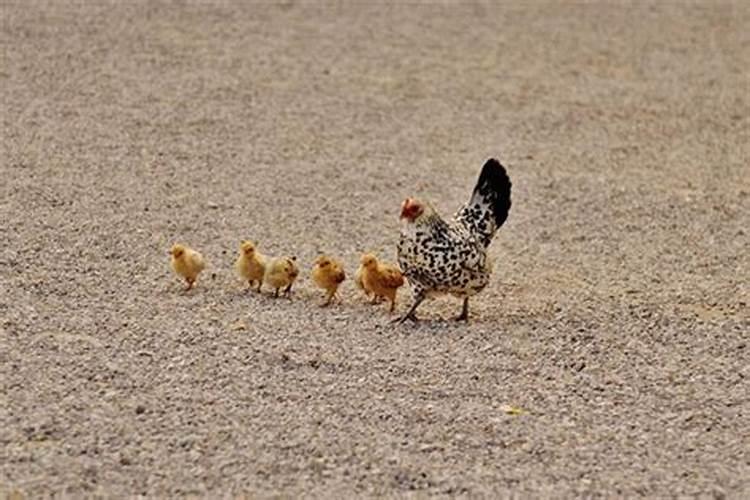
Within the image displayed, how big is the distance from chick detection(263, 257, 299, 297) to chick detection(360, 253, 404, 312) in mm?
325

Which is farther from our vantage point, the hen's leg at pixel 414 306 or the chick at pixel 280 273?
the chick at pixel 280 273

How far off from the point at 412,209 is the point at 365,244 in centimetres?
175

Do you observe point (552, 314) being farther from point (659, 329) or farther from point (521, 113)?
point (521, 113)

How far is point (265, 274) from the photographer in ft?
24.0

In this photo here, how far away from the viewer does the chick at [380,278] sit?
23.4 ft

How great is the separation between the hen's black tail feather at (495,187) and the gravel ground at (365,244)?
0.49 metres

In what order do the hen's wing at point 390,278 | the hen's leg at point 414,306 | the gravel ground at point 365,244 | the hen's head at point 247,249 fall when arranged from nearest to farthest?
the gravel ground at point 365,244
the hen's leg at point 414,306
the hen's wing at point 390,278
the hen's head at point 247,249

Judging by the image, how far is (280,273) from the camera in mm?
7246

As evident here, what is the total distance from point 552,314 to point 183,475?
2.53 meters

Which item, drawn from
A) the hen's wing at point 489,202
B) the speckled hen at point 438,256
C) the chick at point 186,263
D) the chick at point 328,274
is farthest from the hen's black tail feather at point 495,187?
the chick at point 186,263

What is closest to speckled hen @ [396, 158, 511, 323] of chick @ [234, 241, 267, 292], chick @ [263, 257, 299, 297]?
chick @ [263, 257, 299, 297]

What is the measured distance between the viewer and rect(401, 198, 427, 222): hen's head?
22.7 feet

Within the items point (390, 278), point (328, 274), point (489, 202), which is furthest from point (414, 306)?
point (489, 202)

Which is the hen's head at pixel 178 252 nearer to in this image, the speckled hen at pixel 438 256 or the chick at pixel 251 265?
the chick at pixel 251 265
